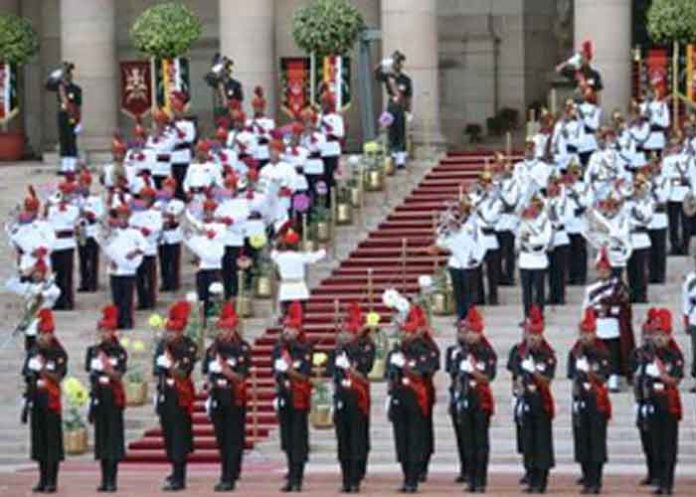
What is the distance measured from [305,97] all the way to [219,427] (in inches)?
719

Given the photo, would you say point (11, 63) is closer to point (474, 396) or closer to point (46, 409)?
point (46, 409)

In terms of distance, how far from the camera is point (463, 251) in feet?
134

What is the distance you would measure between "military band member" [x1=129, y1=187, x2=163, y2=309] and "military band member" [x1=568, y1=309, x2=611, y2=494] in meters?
9.99

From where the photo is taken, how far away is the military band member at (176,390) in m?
34.7

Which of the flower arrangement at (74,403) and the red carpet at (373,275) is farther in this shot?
the red carpet at (373,275)

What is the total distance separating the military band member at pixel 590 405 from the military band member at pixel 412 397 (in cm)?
168

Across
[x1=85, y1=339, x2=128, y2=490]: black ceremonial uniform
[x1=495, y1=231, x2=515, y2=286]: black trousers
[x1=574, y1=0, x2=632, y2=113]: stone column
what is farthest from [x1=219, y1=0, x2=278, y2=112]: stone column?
[x1=85, y1=339, x2=128, y2=490]: black ceremonial uniform

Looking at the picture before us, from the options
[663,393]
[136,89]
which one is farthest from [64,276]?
[663,393]

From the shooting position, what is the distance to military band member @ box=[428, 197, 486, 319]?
40.8 metres

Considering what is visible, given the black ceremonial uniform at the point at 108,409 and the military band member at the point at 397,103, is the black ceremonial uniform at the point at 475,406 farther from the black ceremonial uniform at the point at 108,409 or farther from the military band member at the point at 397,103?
the military band member at the point at 397,103

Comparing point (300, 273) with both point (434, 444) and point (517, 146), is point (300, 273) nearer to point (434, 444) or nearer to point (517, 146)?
point (434, 444)

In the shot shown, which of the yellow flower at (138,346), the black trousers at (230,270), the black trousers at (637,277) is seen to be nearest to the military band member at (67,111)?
the black trousers at (230,270)

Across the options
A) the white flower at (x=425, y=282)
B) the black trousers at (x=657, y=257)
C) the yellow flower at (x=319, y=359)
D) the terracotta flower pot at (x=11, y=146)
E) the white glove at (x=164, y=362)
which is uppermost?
the terracotta flower pot at (x=11, y=146)

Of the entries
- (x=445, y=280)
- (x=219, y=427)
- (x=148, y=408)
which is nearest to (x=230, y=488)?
(x=219, y=427)
